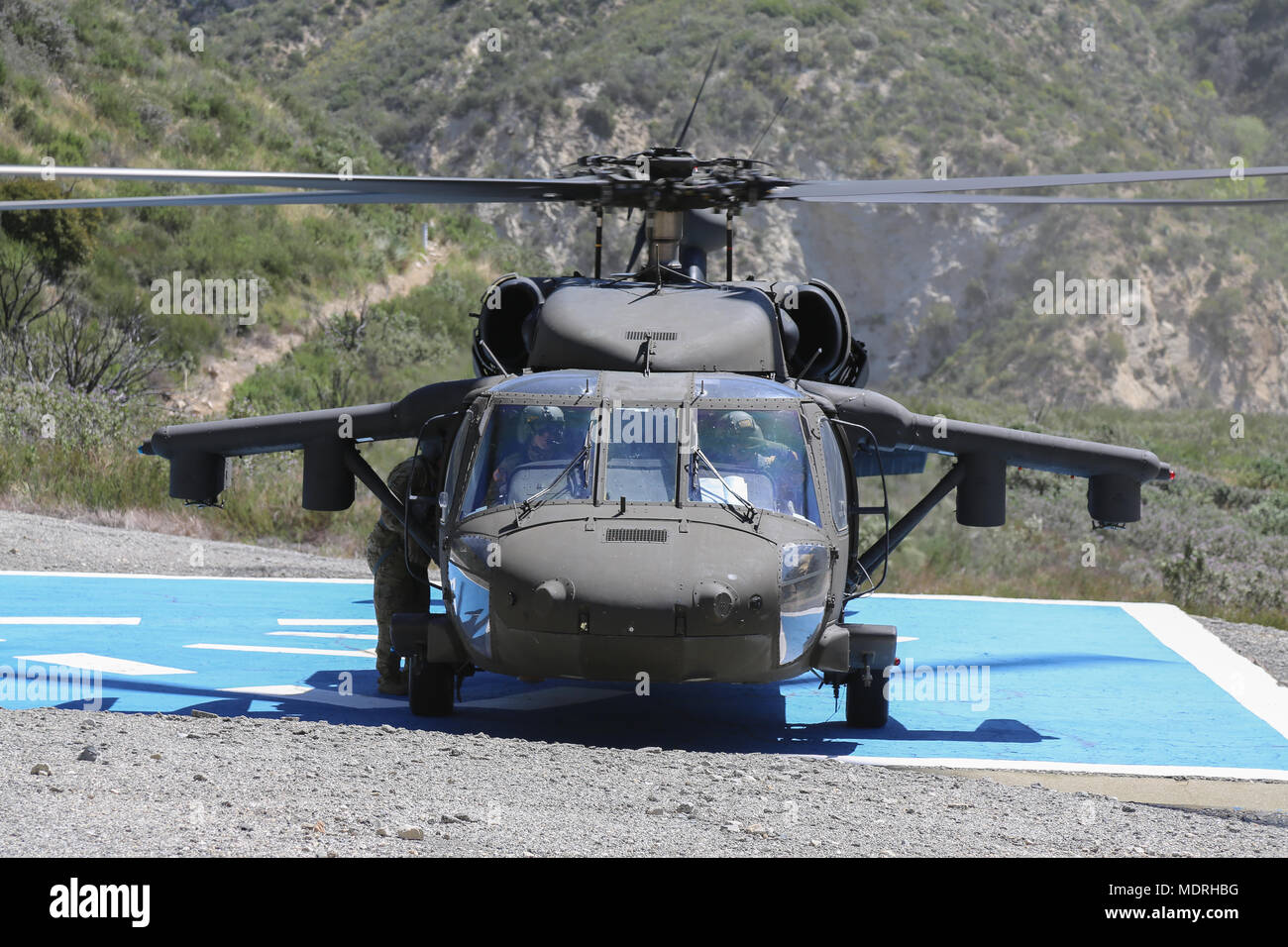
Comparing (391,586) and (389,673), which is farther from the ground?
(391,586)

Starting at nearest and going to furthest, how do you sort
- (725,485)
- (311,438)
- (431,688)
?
(725,485), (431,688), (311,438)

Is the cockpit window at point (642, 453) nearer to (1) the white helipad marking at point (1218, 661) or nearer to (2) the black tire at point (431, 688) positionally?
(2) the black tire at point (431, 688)

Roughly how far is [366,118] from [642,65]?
12881 mm

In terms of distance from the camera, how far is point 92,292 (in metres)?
31.6

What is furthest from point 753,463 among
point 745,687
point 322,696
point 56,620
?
point 56,620

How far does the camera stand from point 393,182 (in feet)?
27.1

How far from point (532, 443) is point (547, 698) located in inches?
98.5

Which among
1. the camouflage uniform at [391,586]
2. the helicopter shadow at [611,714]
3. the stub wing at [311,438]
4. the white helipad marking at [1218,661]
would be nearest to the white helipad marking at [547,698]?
the helicopter shadow at [611,714]

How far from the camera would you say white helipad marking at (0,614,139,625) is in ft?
40.2

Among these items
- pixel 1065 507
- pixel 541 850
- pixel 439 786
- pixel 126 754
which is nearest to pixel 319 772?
pixel 439 786

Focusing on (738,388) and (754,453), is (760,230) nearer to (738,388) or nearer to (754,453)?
(738,388)

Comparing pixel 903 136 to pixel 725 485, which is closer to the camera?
pixel 725 485

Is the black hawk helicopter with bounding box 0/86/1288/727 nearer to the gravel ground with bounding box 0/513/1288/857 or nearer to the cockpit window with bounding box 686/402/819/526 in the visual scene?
the cockpit window with bounding box 686/402/819/526

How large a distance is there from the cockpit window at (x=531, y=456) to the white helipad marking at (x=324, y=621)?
208 inches
